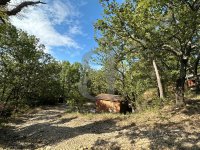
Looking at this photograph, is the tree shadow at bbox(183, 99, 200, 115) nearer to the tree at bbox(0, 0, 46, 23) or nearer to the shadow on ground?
the shadow on ground

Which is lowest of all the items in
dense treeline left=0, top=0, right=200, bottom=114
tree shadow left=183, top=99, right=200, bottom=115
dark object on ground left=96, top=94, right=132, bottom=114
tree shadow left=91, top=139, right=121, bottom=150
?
tree shadow left=91, top=139, right=121, bottom=150

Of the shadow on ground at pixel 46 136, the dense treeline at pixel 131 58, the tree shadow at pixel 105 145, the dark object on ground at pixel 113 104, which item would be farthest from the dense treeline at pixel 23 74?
the tree shadow at pixel 105 145

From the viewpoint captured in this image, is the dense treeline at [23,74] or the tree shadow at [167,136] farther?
the dense treeline at [23,74]

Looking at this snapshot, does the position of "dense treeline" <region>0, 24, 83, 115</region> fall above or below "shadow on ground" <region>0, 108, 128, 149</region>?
above

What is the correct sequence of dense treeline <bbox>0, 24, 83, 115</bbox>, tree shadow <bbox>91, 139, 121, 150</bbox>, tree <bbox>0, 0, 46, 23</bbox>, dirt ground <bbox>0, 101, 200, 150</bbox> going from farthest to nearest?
dense treeline <bbox>0, 24, 83, 115</bbox>
tree shadow <bbox>91, 139, 121, 150</bbox>
dirt ground <bbox>0, 101, 200, 150</bbox>
tree <bbox>0, 0, 46, 23</bbox>

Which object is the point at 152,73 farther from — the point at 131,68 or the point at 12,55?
the point at 12,55

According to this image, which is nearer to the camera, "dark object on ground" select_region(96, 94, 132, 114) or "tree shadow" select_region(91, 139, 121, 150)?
"tree shadow" select_region(91, 139, 121, 150)

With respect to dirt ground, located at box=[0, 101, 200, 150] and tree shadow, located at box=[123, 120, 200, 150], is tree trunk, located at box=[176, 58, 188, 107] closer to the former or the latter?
dirt ground, located at box=[0, 101, 200, 150]

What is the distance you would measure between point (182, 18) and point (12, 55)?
26.8 metres

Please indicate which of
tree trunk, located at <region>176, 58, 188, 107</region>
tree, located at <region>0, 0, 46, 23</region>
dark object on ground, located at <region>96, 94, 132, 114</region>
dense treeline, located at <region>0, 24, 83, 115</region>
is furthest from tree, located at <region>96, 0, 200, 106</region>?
dark object on ground, located at <region>96, 94, 132, 114</region>

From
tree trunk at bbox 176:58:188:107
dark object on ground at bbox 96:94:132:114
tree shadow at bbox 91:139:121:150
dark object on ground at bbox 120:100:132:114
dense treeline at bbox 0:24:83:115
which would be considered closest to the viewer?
tree shadow at bbox 91:139:121:150

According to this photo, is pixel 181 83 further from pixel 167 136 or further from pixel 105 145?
pixel 105 145

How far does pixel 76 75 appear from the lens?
6669cm

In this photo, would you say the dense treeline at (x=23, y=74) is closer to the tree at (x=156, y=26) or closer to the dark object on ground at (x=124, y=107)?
the dark object on ground at (x=124, y=107)
